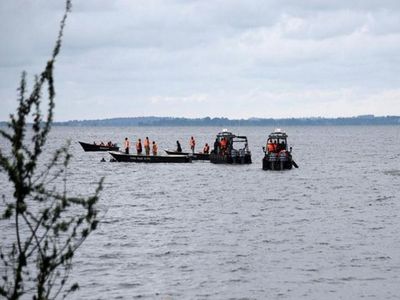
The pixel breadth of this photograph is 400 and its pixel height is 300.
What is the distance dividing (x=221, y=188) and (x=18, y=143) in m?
42.0

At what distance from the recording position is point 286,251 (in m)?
25.4

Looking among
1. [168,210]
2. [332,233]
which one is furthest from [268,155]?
[332,233]

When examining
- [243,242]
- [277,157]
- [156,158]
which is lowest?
[243,242]

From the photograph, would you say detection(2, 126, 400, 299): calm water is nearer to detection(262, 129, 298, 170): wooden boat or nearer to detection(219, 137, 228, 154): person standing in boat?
detection(262, 129, 298, 170): wooden boat

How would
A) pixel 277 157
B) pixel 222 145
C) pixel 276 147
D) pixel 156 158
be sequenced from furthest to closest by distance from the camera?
pixel 156 158, pixel 222 145, pixel 277 157, pixel 276 147

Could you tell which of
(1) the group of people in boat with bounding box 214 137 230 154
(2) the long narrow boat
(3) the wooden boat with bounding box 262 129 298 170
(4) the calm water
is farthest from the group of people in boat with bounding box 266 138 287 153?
(2) the long narrow boat

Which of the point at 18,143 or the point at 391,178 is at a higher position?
the point at 18,143

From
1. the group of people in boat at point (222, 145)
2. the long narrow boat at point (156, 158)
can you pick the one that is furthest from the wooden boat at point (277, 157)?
the long narrow boat at point (156, 158)

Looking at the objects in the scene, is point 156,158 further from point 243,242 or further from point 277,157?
point 243,242

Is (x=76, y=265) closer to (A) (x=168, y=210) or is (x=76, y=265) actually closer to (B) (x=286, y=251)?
(B) (x=286, y=251)

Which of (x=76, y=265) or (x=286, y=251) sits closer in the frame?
(x=76, y=265)

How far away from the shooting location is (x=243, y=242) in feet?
89.6

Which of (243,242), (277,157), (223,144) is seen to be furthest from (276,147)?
(243,242)

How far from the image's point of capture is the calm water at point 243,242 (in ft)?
66.4
